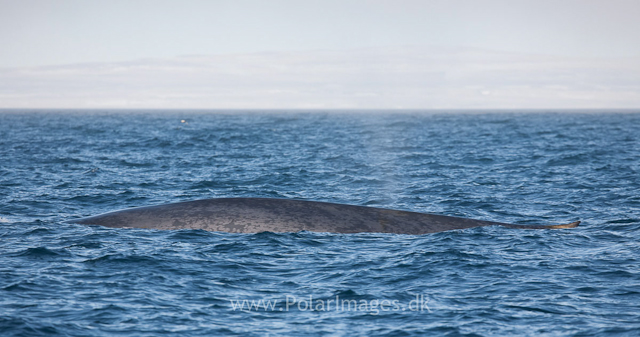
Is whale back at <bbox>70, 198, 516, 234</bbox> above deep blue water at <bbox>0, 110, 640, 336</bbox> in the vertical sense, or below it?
above

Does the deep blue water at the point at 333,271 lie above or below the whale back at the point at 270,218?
below

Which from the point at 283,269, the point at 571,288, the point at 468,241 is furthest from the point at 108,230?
the point at 571,288

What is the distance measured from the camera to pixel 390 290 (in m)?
12.6

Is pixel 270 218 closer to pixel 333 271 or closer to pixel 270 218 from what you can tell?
pixel 270 218

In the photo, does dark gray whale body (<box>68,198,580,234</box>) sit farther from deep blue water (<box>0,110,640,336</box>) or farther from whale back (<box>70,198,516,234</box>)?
deep blue water (<box>0,110,640,336</box>)

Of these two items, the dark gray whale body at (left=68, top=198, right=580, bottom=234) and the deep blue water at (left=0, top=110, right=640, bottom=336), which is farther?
the dark gray whale body at (left=68, top=198, right=580, bottom=234)

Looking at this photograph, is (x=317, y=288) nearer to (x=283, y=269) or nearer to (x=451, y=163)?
(x=283, y=269)

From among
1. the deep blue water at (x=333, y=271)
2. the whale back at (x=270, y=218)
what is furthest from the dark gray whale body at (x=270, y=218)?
the deep blue water at (x=333, y=271)

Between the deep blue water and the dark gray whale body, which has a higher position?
the dark gray whale body

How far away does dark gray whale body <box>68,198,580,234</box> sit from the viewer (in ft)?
52.3

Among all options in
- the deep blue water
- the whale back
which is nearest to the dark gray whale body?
the whale back

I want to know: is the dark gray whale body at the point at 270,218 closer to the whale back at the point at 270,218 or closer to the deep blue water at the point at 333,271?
the whale back at the point at 270,218

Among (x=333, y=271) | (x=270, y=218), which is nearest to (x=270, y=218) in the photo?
(x=270, y=218)

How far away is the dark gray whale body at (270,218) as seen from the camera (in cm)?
1594
